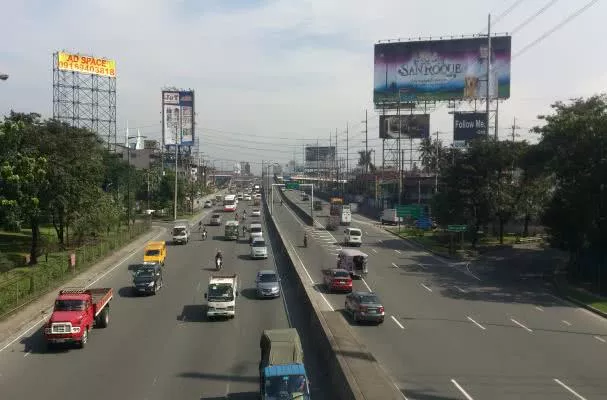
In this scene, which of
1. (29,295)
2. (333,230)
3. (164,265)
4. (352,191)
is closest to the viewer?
(29,295)

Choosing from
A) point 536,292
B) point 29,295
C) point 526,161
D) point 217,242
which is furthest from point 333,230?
point 29,295

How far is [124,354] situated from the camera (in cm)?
2291

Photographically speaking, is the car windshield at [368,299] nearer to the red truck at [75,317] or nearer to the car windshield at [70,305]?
the red truck at [75,317]

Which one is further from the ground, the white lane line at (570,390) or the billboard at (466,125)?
the billboard at (466,125)

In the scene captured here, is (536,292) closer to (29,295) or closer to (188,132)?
(29,295)

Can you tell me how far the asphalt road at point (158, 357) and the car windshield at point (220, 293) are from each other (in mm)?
1187

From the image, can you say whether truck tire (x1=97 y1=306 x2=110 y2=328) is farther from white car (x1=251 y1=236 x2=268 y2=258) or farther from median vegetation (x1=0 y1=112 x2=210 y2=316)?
white car (x1=251 y1=236 x2=268 y2=258)

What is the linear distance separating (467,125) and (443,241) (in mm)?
29142

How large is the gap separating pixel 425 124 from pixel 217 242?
4751 centimetres

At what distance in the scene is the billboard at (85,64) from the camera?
85.8m

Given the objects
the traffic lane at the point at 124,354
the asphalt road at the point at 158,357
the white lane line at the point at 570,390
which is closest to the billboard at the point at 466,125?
Answer: the asphalt road at the point at 158,357

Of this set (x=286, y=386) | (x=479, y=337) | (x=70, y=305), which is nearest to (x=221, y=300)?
(x=70, y=305)

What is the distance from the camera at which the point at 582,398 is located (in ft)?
59.7

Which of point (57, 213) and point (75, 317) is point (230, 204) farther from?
point (75, 317)
